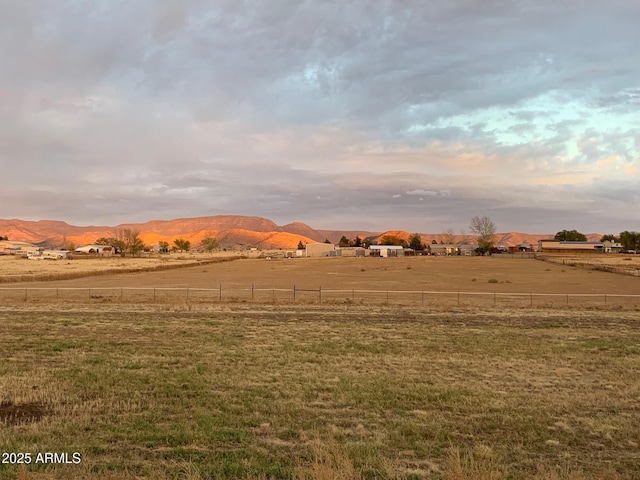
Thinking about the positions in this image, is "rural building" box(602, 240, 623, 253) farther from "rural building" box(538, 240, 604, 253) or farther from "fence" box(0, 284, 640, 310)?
"fence" box(0, 284, 640, 310)

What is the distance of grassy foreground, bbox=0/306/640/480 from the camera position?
7.65 meters

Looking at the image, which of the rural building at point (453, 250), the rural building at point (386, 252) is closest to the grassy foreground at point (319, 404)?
the rural building at point (386, 252)

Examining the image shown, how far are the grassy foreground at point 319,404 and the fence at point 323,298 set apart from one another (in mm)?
14402

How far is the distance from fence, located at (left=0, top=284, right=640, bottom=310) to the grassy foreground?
567 inches

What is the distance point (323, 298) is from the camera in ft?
133

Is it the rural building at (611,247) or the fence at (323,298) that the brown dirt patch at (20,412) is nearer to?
the fence at (323,298)

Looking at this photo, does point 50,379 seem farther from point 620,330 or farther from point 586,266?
point 586,266

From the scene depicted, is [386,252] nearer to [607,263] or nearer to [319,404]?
[607,263]

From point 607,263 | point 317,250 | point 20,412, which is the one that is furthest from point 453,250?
point 20,412

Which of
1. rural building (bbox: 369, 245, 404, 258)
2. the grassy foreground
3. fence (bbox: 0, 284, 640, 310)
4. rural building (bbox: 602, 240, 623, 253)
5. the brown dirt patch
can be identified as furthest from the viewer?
rural building (bbox: 602, 240, 623, 253)

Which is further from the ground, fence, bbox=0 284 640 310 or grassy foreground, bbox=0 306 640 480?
grassy foreground, bbox=0 306 640 480

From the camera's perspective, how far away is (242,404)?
36.1 feet

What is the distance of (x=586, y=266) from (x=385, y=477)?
92.3m

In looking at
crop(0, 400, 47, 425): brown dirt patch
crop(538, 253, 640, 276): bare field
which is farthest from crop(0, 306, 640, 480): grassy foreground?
crop(538, 253, 640, 276): bare field
